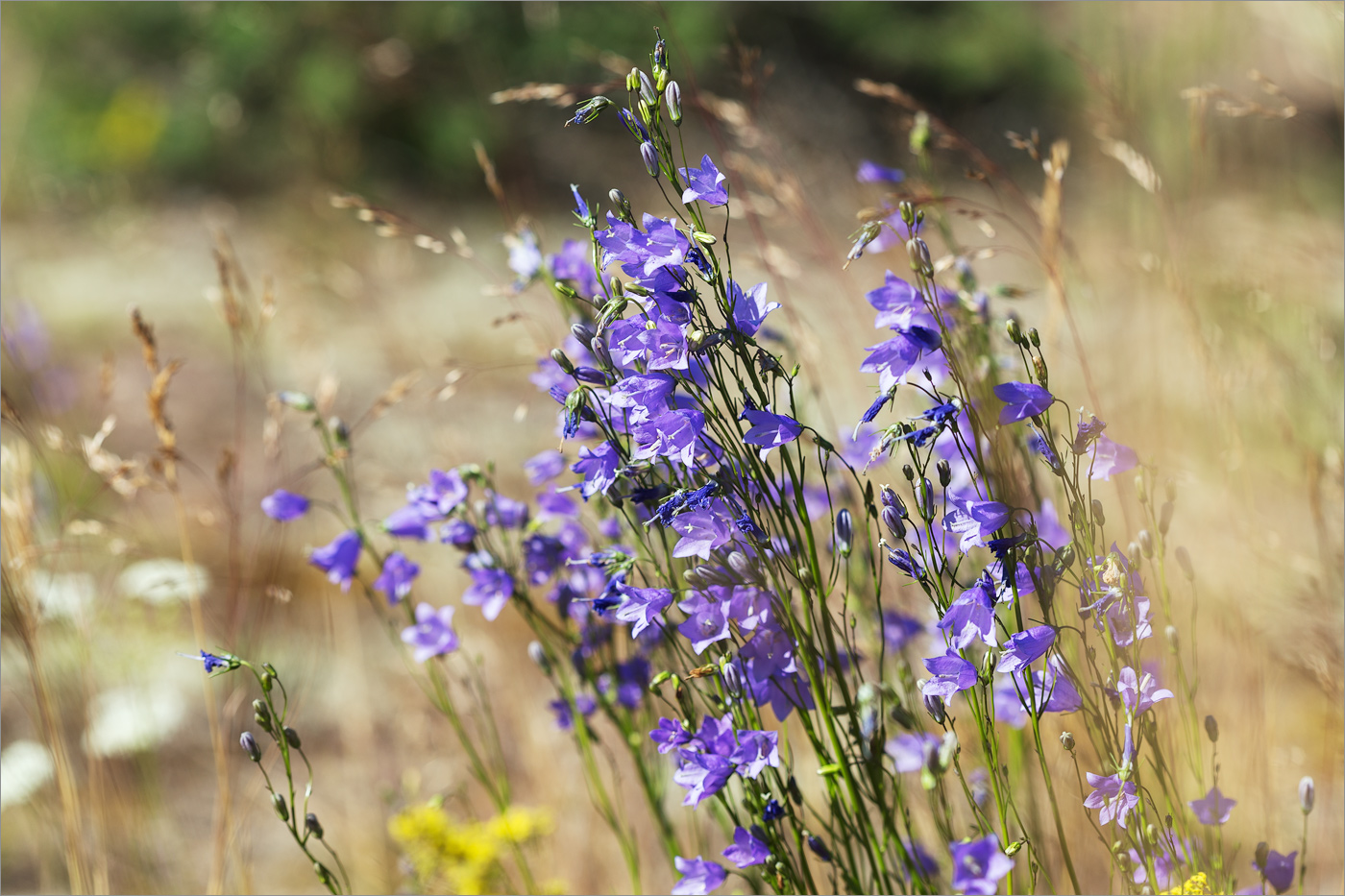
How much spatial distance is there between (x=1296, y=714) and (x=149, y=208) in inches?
291

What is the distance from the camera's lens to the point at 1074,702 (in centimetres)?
78

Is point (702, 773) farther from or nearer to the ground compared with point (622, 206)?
nearer to the ground

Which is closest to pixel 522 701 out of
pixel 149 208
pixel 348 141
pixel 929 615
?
pixel 929 615

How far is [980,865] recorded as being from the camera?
28.0 inches

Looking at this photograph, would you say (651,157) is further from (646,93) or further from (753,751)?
(753,751)

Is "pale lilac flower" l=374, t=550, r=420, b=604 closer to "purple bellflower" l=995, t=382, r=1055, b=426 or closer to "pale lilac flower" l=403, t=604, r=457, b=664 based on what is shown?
"pale lilac flower" l=403, t=604, r=457, b=664

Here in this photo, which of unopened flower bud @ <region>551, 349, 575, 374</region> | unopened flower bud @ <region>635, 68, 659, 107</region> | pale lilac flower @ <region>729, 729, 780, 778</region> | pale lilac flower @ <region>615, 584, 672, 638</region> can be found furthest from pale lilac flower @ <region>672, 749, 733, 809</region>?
unopened flower bud @ <region>635, 68, 659, 107</region>

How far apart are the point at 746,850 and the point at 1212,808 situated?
18.2 inches

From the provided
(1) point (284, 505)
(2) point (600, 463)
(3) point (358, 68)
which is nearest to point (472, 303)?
(3) point (358, 68)

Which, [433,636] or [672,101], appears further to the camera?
[433,636]

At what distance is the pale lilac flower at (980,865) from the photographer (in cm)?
68

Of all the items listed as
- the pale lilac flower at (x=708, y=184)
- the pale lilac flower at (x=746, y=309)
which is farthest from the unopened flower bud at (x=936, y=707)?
the pale lilac flower at (x=708, y=184)

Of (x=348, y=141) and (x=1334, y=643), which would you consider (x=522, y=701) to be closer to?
(x=1334, y=643)

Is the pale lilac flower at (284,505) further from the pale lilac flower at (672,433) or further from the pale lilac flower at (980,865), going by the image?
the pale lilac flower at (980,865)
